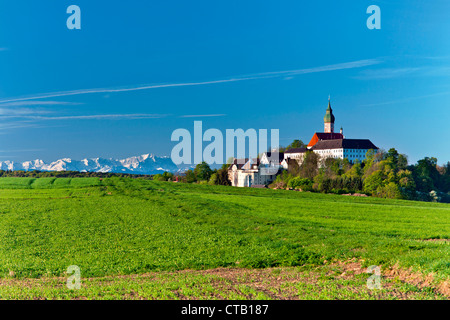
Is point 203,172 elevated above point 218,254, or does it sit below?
above

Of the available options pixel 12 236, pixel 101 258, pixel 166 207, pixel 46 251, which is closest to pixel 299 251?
pixel 101 258

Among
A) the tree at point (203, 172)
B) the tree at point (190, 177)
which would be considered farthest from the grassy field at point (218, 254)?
the tree at point (190, 177)

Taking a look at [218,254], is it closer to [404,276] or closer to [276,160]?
[404,276]

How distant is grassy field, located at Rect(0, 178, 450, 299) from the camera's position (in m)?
A: 15.6

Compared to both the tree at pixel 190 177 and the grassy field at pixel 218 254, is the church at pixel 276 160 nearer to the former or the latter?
the tree at pixel 190 177

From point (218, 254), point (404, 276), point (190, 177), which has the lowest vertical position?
point (218, 254)

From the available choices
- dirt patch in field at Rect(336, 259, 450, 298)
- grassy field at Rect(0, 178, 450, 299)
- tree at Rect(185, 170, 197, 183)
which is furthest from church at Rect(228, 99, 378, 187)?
dirt patch in field at Rect(336, 259, 450, 298)

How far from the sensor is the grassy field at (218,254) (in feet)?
51.3

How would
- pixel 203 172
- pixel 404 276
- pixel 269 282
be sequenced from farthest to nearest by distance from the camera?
pixel 203 172 → pixel 404 276 → pixel 269 282

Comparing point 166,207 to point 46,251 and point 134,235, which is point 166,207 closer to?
point 134,235

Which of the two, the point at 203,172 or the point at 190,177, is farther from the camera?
the point at 190,177

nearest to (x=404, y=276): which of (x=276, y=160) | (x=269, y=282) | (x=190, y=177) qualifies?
(x=269, y=282)

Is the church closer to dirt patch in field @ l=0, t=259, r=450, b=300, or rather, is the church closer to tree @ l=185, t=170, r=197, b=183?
tree @ l=185, t=170, r=197, b=183

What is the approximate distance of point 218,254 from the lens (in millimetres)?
24578
